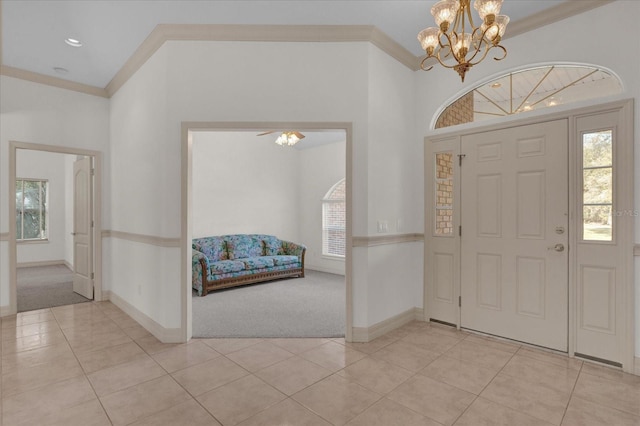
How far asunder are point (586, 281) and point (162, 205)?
395 centimetres

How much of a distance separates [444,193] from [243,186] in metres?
4.56

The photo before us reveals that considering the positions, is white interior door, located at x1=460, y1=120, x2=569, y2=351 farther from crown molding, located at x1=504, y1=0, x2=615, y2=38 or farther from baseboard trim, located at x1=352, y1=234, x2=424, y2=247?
crown molding, located at x1=504, y1=0, x2=615, y2=38

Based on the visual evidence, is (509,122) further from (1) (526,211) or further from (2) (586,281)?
(2) (586,281)

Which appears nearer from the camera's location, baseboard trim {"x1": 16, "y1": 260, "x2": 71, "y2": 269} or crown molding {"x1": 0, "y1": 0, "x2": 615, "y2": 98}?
crown molding {"x1": 0, "y1": 0, "x2": 615, "y2": 98}

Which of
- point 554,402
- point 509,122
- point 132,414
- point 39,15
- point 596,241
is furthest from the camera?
point 509,122

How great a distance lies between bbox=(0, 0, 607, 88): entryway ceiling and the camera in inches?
114

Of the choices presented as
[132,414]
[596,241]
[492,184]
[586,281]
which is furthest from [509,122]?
[132,414]

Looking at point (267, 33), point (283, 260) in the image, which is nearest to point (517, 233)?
point (267, 33)

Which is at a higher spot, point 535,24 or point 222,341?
point 535,24

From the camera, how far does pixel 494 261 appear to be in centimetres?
341

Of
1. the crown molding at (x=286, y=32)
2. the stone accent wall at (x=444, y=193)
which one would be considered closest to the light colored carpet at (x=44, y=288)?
the crown molding at (x=286, y=32)

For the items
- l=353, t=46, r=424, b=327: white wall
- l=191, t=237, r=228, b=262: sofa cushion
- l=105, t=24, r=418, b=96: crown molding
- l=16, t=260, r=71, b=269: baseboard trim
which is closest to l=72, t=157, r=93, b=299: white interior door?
l=191, t=237, r=228, b=262: sofa cushion

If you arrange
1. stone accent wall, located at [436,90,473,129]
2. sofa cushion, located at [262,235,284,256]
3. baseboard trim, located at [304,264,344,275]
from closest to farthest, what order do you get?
stone accent wall, located at [436,90,473,129] → sofa cushion, located at [262,235,284,256] → baseboard trim, located at [304,264,344,275]

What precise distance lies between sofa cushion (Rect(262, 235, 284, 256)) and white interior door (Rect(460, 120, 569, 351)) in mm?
4053
